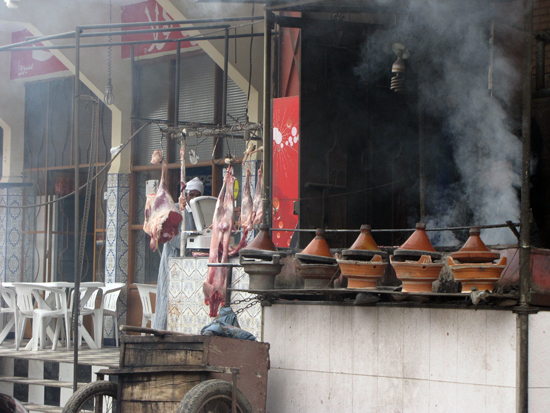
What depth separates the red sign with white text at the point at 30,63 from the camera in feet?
40.0

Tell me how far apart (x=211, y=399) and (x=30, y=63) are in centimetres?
955

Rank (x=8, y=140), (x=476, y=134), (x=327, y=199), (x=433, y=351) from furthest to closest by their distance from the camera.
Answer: (x=8, y=140) < (x=476, y=134) < (x=327, y=199) < (x=433, y=351)

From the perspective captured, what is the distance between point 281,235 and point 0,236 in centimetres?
700

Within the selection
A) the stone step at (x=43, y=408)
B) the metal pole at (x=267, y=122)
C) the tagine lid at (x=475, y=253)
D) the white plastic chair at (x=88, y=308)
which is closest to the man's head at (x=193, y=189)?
the white plastic chair at (x=88, y=308)

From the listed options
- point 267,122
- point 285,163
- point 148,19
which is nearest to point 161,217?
point 285,163

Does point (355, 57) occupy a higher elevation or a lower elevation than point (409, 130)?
higher

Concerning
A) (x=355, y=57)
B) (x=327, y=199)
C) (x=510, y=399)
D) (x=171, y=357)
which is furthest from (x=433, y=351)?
(x=355, y=57)

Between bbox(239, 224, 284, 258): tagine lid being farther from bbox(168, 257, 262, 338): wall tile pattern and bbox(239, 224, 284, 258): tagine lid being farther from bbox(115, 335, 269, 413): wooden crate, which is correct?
bbox(168, 257, 262, 338): wall tile pattern

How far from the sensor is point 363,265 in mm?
4766

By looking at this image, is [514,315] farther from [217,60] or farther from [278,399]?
[217,60]

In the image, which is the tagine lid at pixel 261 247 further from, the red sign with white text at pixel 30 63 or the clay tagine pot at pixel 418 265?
the red sign with white text at pixel 30 63

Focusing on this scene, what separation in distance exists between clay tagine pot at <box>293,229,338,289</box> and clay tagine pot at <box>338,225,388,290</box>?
311mm

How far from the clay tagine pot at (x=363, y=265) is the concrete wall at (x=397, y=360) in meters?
0.32

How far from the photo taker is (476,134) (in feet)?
23.5
